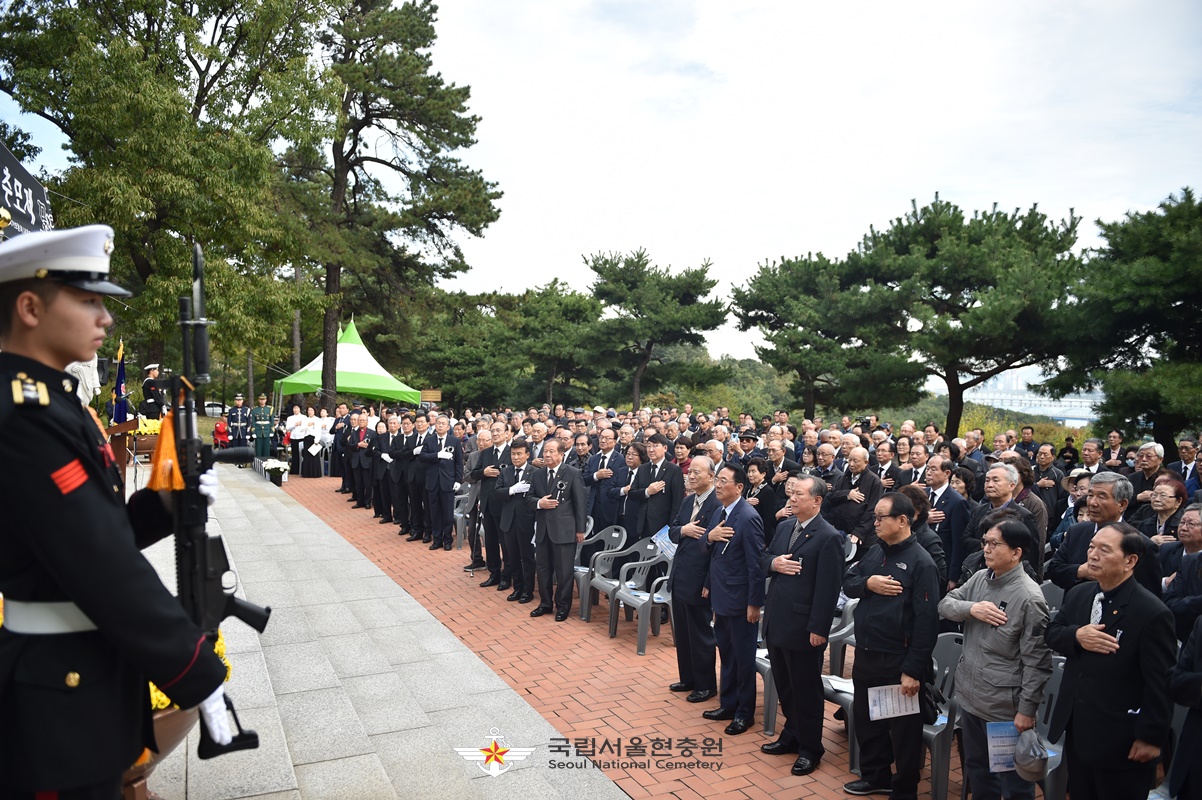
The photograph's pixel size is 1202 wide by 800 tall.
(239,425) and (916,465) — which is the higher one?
(916,465)

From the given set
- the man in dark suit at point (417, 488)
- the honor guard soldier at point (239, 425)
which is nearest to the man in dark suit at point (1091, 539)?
the man in dark suit at point (417, 488)

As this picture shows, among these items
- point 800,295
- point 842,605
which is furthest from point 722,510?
point 800,295

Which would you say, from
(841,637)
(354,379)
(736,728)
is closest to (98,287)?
(736,728)

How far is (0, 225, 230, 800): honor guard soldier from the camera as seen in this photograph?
1800mm

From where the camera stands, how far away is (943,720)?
4.62 m

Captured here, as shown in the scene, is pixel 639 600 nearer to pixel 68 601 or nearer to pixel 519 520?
pixel 519 520

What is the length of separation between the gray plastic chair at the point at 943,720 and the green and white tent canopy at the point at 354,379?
20666 millimetres

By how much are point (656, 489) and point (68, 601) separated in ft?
23.0

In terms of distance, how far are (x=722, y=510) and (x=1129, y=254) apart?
1350 cm

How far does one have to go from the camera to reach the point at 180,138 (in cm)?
1414

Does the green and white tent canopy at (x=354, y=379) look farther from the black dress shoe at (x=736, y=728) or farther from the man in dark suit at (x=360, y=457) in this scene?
the black dress shoe at (x=736, y=728)

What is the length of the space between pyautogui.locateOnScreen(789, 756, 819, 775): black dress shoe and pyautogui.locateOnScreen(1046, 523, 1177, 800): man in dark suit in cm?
152

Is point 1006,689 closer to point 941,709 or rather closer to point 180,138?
point 941,709

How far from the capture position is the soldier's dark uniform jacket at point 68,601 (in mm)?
1794
